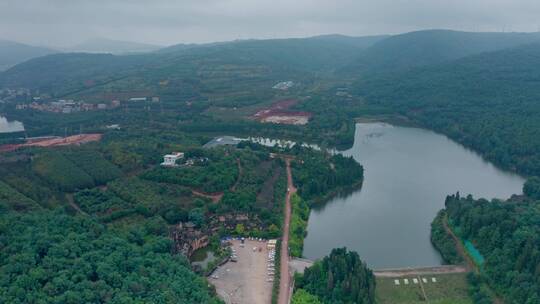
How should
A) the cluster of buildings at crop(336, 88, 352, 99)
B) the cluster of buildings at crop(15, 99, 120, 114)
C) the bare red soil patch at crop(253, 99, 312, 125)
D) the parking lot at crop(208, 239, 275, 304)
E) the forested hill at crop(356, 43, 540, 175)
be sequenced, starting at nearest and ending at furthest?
the parking lot at crop(208, 239, 275, 304) → the forested hill at crop(356, 43, 540, 175) → the bare red soil patch at crop(253, 99, 312, 125) → the cluster of buildings at crop(15, 99, 120, 114) → the cluster of buildings at crop(336, 88, 352, 99)

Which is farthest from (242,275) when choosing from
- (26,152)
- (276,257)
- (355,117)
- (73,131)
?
(355,117)

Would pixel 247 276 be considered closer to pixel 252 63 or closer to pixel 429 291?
pixel 429 291

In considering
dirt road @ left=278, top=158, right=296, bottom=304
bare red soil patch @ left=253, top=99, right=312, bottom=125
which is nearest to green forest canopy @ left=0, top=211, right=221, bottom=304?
dirt road @ left=278, top=158, right=296, bottom=304

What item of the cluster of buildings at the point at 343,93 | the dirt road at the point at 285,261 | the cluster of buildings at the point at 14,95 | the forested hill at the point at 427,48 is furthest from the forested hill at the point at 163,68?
the dirt road at the point at 285,261

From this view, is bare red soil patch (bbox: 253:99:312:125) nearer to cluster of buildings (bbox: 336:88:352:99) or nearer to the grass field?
cluster of buildings (bbox: 336:88:352:99)

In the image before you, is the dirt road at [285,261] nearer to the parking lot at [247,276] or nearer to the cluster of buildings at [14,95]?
the parking lot at [247,276]

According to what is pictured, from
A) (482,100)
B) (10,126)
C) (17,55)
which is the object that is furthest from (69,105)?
(17,55)
